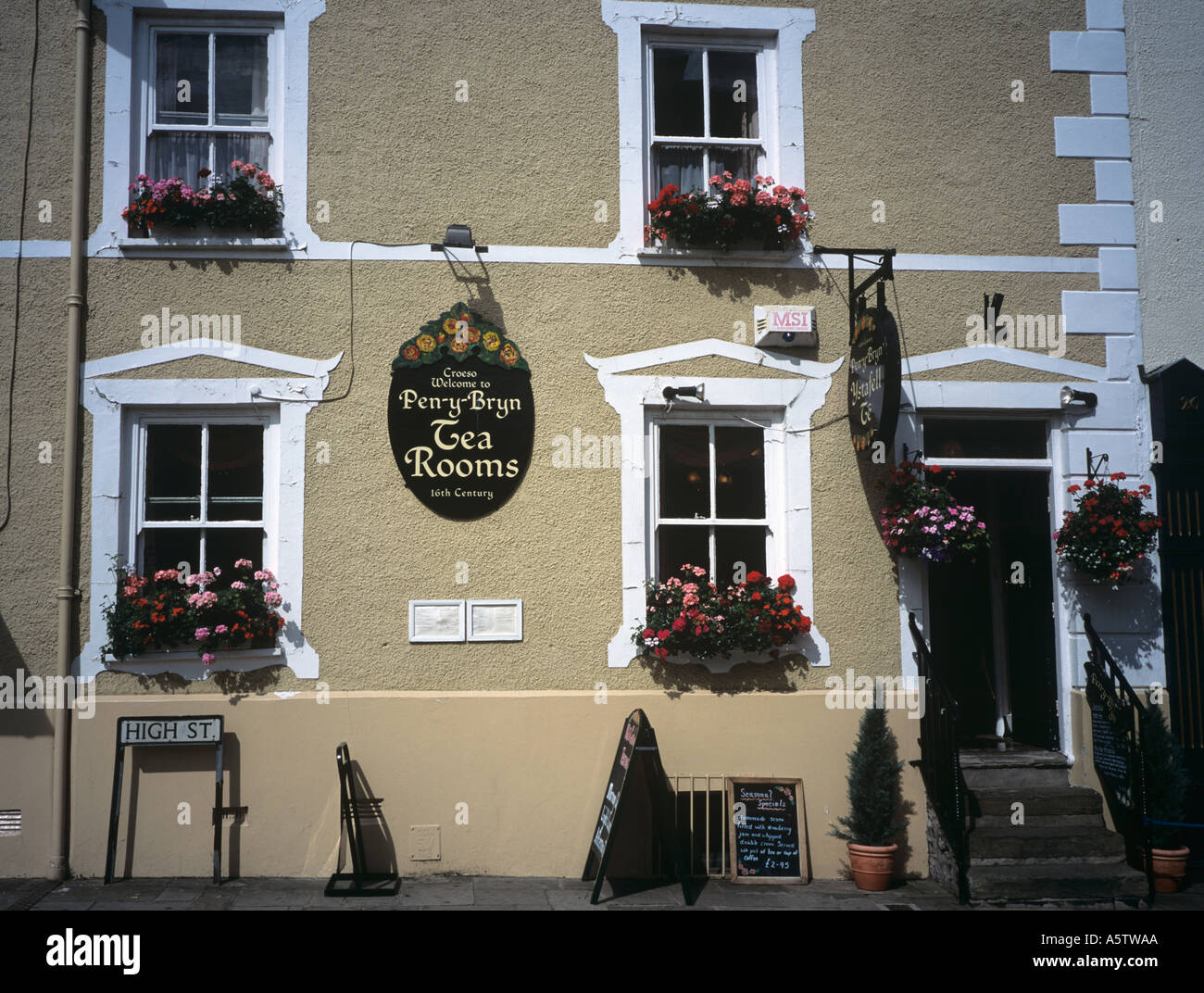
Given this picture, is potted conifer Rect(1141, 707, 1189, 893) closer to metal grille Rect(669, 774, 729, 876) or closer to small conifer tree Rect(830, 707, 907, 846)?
small conifer tree Rect(830, 707, 907, 846)

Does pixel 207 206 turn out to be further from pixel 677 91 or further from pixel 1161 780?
pixel 1161 780

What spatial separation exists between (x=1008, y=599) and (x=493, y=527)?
13.6ft

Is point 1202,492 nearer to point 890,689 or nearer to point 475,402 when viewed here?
point 890,689

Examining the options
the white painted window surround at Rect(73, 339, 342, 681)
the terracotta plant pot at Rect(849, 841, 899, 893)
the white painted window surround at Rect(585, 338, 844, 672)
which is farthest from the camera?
the white painted window surround at Rect(585, 338, 844, 672)

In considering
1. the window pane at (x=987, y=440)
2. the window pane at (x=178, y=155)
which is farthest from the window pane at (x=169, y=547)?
the window pane at (x=987, y=440)

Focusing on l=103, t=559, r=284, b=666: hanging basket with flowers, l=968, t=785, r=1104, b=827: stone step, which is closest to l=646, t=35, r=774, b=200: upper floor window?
l=103, t=559, r=284, b=666: hanging basket with flowers

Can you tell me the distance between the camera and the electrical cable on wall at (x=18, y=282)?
7.48m

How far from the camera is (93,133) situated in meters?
7.72

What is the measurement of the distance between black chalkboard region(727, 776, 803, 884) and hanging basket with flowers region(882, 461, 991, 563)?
1.85m

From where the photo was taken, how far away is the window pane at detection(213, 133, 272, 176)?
791 centimetres

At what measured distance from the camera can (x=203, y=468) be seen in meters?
7.64

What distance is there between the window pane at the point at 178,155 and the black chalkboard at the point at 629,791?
505 centimetres

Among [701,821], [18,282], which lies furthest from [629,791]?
[18,282]

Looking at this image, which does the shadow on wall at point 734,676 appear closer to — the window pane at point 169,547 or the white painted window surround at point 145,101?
the window pane at point 169,547
